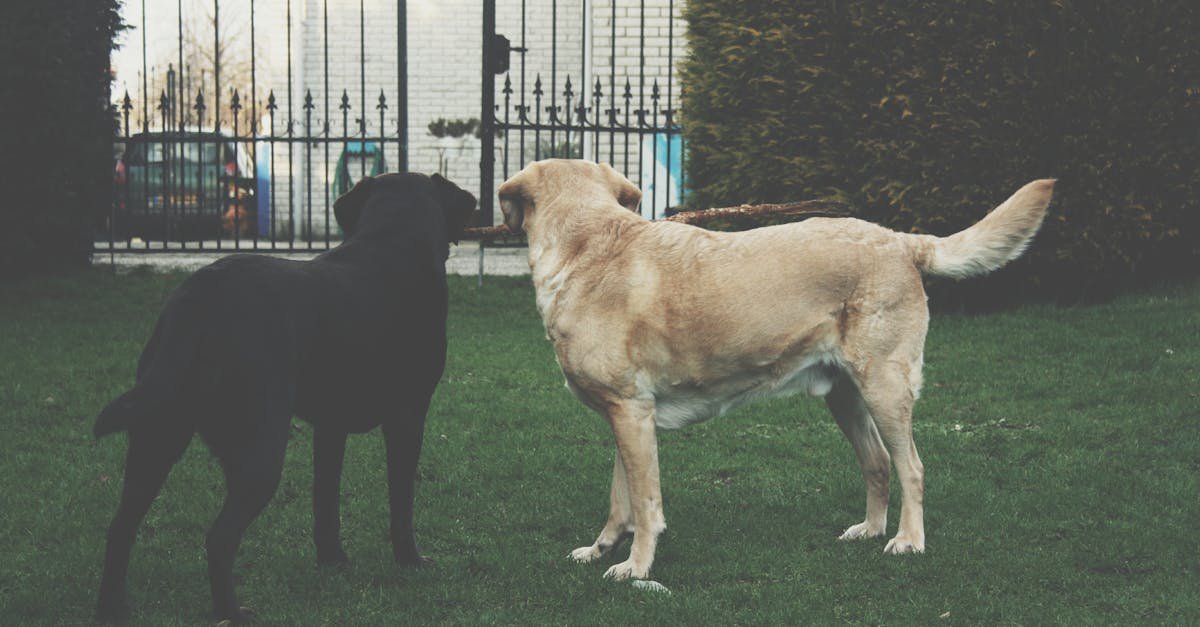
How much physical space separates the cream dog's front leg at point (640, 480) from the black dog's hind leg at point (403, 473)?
73 centimetres

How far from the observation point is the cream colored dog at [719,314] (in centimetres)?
432

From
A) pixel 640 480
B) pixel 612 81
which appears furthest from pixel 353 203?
pixel 612 81

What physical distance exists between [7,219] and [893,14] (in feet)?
23.6

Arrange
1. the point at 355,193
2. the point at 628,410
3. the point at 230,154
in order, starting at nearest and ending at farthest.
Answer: the point at 628,410 < the point at 355,193 < the point at 230,154

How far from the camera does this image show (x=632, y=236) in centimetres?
448

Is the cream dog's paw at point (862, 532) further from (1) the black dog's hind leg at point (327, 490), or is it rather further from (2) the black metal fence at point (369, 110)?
(2) the black metal fence at point (369, 110)

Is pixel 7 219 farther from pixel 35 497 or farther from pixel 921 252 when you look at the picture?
pixel 921 252

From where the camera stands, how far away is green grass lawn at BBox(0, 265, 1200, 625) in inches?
159

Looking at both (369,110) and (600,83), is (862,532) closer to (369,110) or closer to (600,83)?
(600,83)

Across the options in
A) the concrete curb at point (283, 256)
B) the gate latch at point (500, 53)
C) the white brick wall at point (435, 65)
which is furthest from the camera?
the white brick wall at point (435, 65)

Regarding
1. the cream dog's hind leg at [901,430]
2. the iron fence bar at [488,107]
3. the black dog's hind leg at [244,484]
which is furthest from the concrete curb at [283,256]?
the black dog's hind leg at [244,484]

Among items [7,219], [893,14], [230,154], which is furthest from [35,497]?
[230,154]

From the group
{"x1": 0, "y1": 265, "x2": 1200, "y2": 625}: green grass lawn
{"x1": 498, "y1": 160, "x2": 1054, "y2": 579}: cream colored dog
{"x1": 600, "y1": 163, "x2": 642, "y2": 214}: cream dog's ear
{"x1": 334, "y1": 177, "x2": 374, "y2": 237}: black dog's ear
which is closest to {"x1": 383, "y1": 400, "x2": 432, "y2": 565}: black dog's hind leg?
{"x1": 0, "y1": 265, "x2": 1200, "y2": 625}: green grass lawn

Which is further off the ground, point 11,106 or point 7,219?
point 11,106
